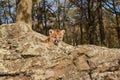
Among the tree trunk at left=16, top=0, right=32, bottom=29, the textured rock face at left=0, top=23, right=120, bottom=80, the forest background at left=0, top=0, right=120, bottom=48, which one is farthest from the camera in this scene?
the forest background at left=0, top=0, right=120, bottom=48

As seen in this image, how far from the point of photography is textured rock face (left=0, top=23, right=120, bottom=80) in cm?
630

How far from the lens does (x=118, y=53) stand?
→ 21.8 ft

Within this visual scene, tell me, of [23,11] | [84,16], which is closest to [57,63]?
[23,11]

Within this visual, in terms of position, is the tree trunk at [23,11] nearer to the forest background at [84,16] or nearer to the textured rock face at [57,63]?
the textured rock face at [57,63]

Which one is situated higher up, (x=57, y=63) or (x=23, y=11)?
(x=23, y=11)

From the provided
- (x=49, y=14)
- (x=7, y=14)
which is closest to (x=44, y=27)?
(x=49, y=14)

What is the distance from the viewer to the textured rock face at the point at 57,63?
630cm

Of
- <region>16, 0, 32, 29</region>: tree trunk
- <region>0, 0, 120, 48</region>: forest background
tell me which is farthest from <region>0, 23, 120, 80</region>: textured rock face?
<region>0, 0, 120, 48</region>: forest background

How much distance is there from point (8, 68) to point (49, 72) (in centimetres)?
94

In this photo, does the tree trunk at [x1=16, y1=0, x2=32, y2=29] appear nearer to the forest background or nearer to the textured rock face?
the textured rock face

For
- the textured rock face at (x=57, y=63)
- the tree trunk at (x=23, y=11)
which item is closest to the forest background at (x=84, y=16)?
the tree trunk at (x=23, y=11)

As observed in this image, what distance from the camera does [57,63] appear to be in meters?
6.53

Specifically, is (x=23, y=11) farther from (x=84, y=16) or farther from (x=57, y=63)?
(x=84, y=16)

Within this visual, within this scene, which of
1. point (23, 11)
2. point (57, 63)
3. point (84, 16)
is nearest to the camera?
point (57, 63)
